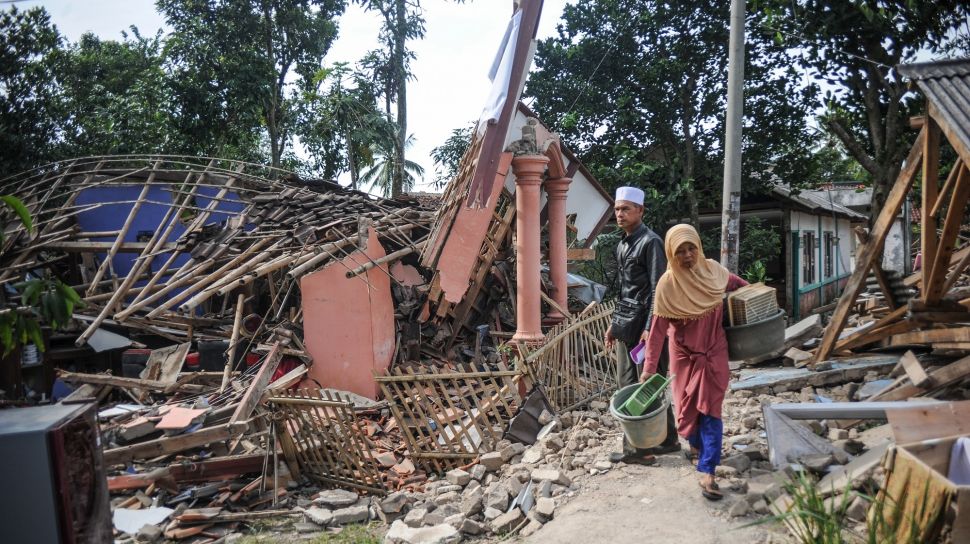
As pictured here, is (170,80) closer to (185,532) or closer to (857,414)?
(185,532)

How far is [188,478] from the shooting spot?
636 centimetres

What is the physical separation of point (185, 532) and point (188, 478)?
0.93 metres

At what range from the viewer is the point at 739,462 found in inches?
178

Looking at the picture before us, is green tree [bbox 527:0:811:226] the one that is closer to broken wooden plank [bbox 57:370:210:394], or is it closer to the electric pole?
the electric pole

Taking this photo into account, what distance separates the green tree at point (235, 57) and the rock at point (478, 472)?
40.3ft

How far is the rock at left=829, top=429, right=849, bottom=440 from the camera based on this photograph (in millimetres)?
4793

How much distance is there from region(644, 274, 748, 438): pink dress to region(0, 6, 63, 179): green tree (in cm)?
1501

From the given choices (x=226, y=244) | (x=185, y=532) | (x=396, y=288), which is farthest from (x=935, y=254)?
(x=226, y=244)

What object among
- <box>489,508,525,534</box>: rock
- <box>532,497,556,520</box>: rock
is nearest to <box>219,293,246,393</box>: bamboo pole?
<box>489,508,525,534</box>: rock

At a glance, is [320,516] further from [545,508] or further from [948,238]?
[948,238]

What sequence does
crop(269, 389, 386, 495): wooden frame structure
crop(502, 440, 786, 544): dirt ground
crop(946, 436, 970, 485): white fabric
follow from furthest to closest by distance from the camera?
1. crop(269, 389, 386, 495): wooden frame structure
2. crop(502, 440, 786, 544): dirt ground
3. crop(946, 436, 970, 485): white fabric

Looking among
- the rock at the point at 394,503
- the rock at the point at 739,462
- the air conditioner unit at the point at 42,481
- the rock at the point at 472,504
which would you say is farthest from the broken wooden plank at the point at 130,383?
the rock at the point at 739,462

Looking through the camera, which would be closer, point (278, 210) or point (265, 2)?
point (278, 210)

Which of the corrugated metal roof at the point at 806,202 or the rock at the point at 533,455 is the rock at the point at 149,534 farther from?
the corrugated metal roof at the point at 806,202
